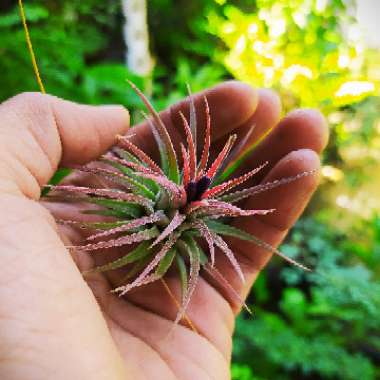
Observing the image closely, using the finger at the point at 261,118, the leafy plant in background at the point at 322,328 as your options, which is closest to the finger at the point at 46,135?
the finger at the point at 261,118

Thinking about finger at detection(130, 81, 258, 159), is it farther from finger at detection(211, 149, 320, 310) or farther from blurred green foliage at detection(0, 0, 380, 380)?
blurred green foliage at detection(0, 0, 380, 380)

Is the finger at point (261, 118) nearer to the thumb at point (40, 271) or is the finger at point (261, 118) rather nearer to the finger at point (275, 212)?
the finger at point (275, 212)

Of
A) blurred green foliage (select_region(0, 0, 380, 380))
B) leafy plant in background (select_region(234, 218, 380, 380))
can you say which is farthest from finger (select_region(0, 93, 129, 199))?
leafy plant in background (select_region(234, 218, 380, 380))

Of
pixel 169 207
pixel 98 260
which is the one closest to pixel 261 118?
pixel 169 207

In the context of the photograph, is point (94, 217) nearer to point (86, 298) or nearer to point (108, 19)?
point (86, 298)

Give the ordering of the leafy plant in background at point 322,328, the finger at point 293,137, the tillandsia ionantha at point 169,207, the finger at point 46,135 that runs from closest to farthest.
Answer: the tillandsia ionantha at point 169,207 < the finger at point 46,135 < the finger at point 293,137 < the leafy plant in background at point 322,328

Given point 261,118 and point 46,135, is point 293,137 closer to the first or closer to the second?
point 261,118
